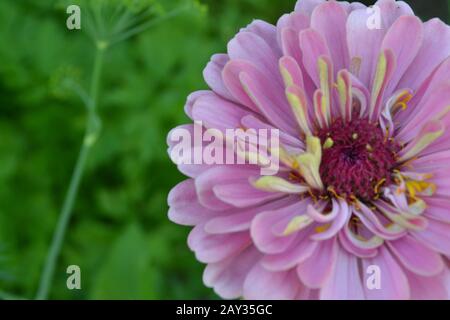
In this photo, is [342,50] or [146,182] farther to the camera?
[146,182]

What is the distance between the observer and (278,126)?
3.96 feet

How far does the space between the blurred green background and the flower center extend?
718 mm

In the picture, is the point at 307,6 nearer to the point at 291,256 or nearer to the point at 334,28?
the point at 334,28

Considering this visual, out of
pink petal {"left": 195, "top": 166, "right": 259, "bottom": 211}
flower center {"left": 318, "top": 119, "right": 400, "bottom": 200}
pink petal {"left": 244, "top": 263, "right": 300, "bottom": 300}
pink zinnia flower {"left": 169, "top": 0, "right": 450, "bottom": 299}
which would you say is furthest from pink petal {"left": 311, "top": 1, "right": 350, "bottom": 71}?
pink petal {"left": 244, "top": 263, "right": 300, "bottom": 300}

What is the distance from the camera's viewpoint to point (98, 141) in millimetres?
2012

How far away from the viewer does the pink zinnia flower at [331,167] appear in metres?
1.03

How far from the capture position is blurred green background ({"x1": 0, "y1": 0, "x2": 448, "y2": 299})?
193cm

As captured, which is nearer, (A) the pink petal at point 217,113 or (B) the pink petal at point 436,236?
(B) the pink petal at point 436,236

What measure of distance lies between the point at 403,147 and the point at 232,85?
32 centimetres

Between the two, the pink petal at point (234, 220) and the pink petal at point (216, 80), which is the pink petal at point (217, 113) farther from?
the pink petal at point (234, 220)

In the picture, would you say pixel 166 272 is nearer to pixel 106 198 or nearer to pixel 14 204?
pixel 106 198

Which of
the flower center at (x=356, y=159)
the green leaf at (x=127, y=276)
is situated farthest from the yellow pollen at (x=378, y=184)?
the green leaf at (x=127, y=276)

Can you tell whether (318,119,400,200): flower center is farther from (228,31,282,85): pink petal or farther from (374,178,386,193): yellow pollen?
(228,31,282,85): pink petal
